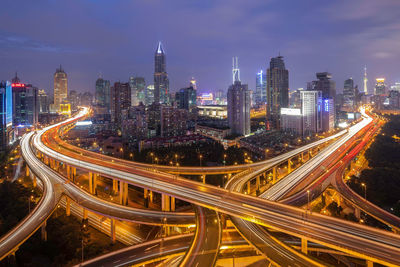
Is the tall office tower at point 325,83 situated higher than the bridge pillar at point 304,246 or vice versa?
the tall office tower at point 325,83

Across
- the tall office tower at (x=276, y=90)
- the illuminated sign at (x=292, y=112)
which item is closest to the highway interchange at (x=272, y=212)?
the illuminated sign at (x=292, y=112)

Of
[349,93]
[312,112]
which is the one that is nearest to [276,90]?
[312,112]

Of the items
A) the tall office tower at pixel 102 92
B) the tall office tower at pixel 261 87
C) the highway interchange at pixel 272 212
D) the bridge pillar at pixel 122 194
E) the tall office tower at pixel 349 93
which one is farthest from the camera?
the tall office tower at pixel 261 87

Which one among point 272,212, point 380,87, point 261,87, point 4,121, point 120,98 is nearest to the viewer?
point 272,212

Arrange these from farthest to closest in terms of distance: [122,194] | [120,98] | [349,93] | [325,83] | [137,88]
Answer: [137,88]
[349,93]
[325,83]
[120,98]
[122,194]

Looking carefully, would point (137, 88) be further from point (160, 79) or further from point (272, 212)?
point (272, 212)

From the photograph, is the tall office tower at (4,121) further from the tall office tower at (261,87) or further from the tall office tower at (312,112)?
the tall office tower at (261,87)
